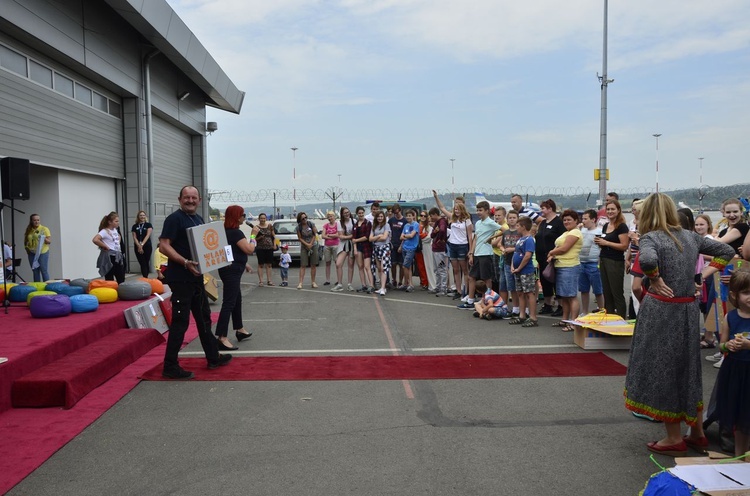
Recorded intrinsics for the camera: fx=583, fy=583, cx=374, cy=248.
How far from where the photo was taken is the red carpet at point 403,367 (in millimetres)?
6164

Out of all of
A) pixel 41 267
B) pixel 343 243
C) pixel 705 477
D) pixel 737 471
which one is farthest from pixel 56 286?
pixel 737 471

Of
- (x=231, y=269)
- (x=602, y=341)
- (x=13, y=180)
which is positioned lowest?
(x=602, y=341)

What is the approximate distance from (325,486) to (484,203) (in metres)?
7.34

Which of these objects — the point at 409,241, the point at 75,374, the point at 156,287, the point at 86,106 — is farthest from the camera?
the point at 86,106

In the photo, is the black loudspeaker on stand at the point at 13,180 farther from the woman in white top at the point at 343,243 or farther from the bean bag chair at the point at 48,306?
the woman in white top at the point at 343,243

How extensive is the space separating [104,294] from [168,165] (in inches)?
501

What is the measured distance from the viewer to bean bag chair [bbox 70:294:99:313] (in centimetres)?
791

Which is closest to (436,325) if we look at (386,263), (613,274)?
(613,274)

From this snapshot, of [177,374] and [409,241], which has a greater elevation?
[409,241]

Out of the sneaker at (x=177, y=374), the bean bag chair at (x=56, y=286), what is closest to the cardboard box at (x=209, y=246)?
the sneaker at (x=177, y=374)

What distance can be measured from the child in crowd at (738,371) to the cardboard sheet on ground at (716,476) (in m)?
0.58

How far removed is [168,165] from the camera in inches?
810

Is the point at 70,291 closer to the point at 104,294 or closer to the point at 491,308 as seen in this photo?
the point at 104,294

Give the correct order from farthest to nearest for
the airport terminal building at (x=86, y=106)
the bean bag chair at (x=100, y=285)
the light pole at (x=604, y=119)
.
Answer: the light pole at (x=604, y=119) < the airport terminal building at (x=86, y=106) < the bean bag chair at (x=100, y=285)
